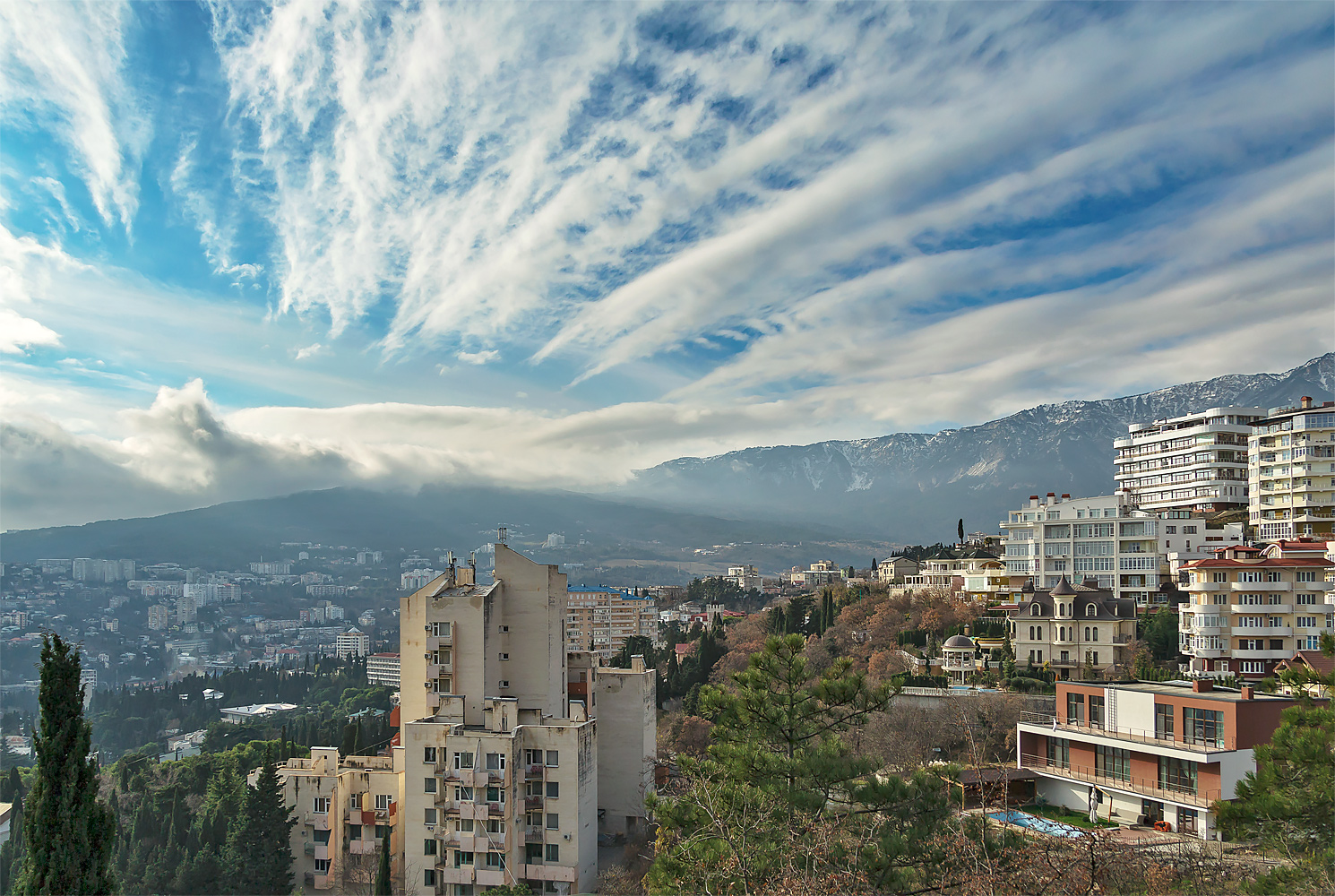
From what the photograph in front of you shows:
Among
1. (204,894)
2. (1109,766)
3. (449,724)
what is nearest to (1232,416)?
(1109,766)

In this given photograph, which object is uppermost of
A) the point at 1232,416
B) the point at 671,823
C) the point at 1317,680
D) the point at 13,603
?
the point at 1232,416

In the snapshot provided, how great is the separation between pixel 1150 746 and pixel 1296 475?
117ft

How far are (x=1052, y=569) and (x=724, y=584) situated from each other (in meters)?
57.8

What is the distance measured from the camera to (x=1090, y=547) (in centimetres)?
4459

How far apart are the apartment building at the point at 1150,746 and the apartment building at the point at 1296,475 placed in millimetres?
28389

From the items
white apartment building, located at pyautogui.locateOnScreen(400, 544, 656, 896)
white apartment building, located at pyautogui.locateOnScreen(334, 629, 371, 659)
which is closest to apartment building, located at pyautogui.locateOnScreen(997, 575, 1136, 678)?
white apartment building, located at pyautogui.locateOnScreen(400, 544, 656, 896)

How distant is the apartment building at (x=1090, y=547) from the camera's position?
42.8 metres

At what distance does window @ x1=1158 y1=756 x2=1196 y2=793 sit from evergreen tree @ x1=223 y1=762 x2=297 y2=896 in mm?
28536

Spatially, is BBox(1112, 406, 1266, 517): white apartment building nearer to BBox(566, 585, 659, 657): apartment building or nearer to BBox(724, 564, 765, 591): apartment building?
BBox(566, 585, 659, 657): apartment building

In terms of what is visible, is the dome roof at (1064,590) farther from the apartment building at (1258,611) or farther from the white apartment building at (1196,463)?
the white apartment building at (1196,463)

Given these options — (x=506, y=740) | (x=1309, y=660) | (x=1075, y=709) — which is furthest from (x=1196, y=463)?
(x=506, y=740)

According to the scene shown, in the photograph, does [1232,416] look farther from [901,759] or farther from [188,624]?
[188,624]

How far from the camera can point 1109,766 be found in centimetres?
2584

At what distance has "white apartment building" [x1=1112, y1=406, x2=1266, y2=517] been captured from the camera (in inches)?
2212
